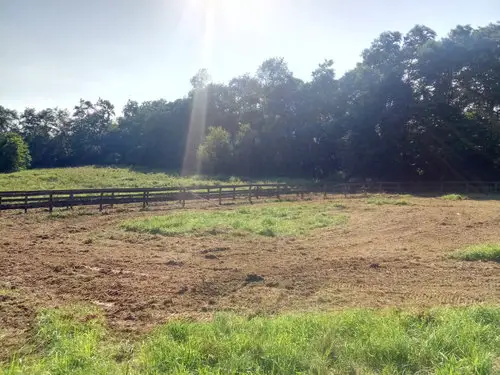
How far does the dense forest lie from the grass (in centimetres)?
Result: 4291

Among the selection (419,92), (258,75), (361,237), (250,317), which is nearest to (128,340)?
(250,317)

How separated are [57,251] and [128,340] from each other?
267 inches

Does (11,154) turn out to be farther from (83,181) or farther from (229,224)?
(229,224)

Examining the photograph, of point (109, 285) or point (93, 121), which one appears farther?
point (93, 121)

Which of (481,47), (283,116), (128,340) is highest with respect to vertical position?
(481,47)

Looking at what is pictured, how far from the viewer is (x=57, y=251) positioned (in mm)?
10680

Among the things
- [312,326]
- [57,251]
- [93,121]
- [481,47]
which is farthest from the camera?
[93,121]

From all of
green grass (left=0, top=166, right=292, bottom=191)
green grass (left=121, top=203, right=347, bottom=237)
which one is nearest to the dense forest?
green grass (left=0, top=166, right=292, bottom=191)

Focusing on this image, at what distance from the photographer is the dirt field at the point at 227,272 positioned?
21.4 ft

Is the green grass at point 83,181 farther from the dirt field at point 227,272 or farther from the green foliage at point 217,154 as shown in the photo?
the dirt field at point 227,272

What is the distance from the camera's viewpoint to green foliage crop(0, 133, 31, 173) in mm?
69312

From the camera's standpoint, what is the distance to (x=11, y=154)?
230ft

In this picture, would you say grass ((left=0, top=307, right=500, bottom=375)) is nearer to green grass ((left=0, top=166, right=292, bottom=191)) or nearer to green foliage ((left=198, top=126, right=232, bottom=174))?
green grass ((left=0, top=166, right=292, bottom=191))

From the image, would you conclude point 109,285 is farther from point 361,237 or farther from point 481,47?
point 481,47
